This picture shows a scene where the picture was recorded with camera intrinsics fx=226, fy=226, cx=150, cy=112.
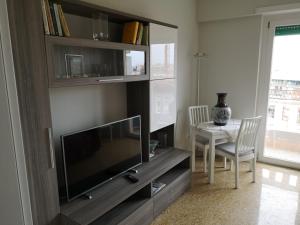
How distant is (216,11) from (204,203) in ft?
9.05

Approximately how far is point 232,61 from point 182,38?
88 centimetres

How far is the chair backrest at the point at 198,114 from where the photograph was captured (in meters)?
3.48

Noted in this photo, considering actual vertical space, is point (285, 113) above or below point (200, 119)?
above

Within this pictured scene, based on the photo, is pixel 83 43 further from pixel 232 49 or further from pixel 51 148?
pixel 232 49

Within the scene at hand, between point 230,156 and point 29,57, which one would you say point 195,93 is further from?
point 29,57

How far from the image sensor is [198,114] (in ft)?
11.8

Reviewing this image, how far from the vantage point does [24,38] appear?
4.09 ft

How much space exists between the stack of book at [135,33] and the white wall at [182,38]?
1.79 ft

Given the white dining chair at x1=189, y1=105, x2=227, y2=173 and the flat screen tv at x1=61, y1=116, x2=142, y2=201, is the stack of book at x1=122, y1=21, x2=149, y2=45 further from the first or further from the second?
the white dining chair at x1=189, y1=105, x2=227, y2=173

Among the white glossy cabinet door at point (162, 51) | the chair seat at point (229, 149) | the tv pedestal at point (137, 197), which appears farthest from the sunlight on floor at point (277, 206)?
the white glossy cabinet door at point (162, 51)

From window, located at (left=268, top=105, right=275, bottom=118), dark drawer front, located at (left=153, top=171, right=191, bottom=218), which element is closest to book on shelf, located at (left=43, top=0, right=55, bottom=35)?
dark drawer front, located at (left=153, top=171, right=191, bottom=218)

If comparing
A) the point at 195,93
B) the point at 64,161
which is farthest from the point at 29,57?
the point at 195,93

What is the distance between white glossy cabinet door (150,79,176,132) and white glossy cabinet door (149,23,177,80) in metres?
0.09

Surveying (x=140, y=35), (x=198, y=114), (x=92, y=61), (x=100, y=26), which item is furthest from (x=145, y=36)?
(x=198, y=114)
